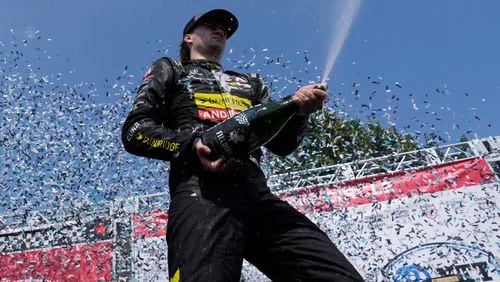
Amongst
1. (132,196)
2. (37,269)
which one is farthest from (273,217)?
(37,269)

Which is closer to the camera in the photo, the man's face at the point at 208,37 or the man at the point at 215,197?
the man at the point at 215,197

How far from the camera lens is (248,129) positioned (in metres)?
1.73

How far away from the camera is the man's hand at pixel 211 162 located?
1.61 metres

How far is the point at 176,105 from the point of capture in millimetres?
1991

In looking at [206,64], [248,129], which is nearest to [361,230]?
[206,64]

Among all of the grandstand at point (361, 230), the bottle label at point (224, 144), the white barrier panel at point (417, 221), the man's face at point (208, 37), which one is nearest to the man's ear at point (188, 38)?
the man's face at point (208, 37)

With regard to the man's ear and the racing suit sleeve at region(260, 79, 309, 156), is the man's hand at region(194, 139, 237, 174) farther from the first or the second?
the man's ear

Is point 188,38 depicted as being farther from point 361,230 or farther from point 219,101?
point 361,230

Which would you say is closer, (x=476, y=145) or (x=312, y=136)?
(x=476, y=145)

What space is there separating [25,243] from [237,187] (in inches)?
327

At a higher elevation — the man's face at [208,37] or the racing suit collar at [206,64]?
the man's face at [208,37]

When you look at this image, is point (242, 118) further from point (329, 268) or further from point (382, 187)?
point (382, 187)

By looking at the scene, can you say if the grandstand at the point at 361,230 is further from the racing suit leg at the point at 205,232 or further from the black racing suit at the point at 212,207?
the racing suit leg at the point at 205,232

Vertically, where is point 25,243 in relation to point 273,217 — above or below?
above
